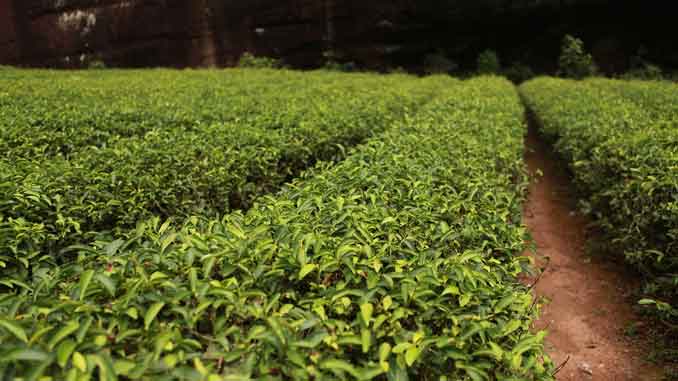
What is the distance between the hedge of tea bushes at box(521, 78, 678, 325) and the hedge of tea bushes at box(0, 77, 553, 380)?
4.87 ft

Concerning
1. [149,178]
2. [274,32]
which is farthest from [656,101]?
[274,32]

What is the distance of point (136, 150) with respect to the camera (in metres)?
3.70

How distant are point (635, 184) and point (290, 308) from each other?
3388 millimetres

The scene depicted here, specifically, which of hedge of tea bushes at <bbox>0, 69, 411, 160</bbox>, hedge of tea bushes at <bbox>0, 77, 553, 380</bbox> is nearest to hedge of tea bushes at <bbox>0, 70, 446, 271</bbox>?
hedge of tea bushes at <bbox>0, 69, 411, 160</bbox>

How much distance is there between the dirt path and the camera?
9.68 feet

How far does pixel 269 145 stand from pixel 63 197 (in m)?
1.90

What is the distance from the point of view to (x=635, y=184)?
3498 millimetres

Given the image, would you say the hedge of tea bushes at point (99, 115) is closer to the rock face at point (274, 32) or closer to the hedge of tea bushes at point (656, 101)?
the hedge of tea bushes at point (656, 101)

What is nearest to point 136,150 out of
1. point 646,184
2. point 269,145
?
point 269,145

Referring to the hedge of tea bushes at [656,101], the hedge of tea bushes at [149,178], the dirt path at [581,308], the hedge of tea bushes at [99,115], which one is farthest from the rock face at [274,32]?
the dirt path at [581,308]

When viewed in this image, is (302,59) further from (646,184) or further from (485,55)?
(646,184)

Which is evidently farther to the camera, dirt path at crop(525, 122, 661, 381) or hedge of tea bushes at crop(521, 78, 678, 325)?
hedge of tea bushes at crop(521, 78, 678, 325)

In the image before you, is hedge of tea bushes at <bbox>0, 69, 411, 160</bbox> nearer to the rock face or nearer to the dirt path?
the dirt path

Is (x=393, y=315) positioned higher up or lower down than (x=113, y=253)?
lower down
